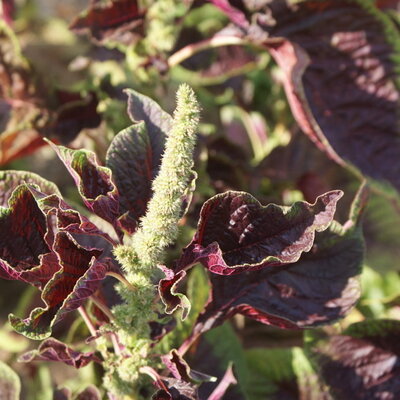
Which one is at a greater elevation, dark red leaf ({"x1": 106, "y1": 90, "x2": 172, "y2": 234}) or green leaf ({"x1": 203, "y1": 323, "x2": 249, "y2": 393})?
dark red leaf ({"x1": 106, "y1": 90, "x2": 172, "y2": 234})

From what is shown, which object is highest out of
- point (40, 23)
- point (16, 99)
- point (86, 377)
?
point (16, 99)

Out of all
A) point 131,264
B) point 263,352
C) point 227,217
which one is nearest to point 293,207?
point 227,217

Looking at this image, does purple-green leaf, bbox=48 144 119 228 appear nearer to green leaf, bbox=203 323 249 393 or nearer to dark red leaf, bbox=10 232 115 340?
dark red leaf, bbox=10 232 115 340

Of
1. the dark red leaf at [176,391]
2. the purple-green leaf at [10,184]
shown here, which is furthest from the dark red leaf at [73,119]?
the dark red leaf at [176,391]

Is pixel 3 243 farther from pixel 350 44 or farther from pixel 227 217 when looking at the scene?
pixel 350 44

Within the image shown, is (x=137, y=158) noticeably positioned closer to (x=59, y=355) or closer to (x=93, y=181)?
(x=93, y=181)

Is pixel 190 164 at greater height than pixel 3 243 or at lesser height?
greater

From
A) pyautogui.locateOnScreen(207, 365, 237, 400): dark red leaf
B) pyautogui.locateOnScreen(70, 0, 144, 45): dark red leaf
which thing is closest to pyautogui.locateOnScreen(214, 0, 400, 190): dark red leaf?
pyautogui.locateOnScreen(70, 0, 144, 45): dark red leaf
